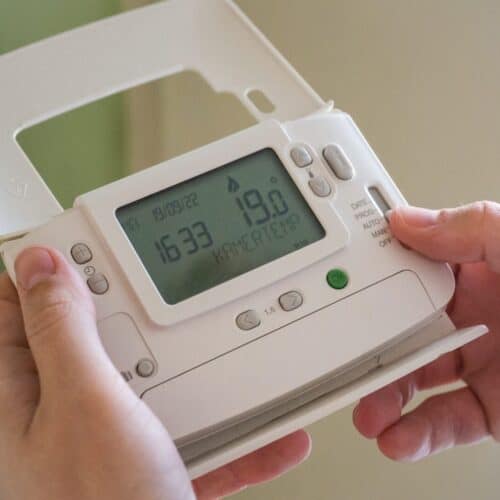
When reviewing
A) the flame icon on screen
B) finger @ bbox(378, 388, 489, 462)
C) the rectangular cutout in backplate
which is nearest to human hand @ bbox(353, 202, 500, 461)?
finger @ bbox(378, 388, 489, 462)

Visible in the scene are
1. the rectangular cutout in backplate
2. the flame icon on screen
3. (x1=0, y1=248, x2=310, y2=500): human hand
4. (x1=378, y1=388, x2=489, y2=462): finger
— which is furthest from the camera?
the rectangular cutout in backplate

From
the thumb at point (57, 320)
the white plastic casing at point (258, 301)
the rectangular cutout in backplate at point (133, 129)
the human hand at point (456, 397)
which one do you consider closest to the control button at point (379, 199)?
the white plastic casing at point (258, 301)

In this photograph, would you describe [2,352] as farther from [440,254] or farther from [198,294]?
[440,254]

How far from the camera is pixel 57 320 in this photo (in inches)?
19.1

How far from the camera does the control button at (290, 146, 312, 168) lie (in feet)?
1.94

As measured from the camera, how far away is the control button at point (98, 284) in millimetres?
537

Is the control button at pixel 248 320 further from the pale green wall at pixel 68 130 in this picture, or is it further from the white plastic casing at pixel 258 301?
the pale green wall at pixel 68 130

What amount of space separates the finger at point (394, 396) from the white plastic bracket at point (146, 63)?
0.25 metres

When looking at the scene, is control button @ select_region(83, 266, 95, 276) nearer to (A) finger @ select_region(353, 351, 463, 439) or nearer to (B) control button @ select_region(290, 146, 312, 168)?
(B) control button @ select_region(290, 146, 312, 168)

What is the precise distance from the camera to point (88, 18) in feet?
2.97

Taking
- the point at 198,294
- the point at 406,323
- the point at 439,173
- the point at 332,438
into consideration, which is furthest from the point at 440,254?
the point at 332,438

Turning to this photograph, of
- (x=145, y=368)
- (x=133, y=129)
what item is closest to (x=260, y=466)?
(x=145, y=368)

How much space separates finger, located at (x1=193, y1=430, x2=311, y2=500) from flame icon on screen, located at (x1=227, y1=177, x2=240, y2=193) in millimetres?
243

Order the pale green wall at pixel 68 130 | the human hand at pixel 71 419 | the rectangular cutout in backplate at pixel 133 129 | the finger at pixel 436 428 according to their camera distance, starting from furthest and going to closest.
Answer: the rectangular cutout in backplate at pixel 133 129 < the pale green wall at pixel 68 130 < the finger at pixel 436 428 < the human hand at pixel 71 419
